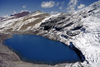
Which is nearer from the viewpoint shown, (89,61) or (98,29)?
(89,61)

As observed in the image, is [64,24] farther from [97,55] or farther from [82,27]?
[97,55]

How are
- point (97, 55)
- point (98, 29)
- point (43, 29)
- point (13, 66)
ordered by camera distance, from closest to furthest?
1. point (13, 66)
2. point (97, 55)
3. point (98, 29)
4. point (43, 29)

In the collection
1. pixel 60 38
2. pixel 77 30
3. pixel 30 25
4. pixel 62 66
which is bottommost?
pixel 62 66

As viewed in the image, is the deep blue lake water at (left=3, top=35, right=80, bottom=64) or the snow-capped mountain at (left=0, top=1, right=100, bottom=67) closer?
the snow-capped mountain at (left=0, top=1, right=100, bottom=67)

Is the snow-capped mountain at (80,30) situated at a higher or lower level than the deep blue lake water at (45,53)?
higher

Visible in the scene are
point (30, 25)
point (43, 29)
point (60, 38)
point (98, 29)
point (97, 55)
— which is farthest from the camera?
point (30, 25)

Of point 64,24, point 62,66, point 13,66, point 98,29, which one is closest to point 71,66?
point 62,66

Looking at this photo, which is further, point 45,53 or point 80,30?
point 80,30

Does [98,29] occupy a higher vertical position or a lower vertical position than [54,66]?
higher

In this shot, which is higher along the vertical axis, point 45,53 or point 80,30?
point 80,30

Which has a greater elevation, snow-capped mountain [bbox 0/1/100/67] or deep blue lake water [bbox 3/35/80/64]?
snow-capped mountain [bbox 0/1/100/67]

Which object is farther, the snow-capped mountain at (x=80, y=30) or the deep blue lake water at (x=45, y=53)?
the deep blue lake water at (x=45, y=53)
